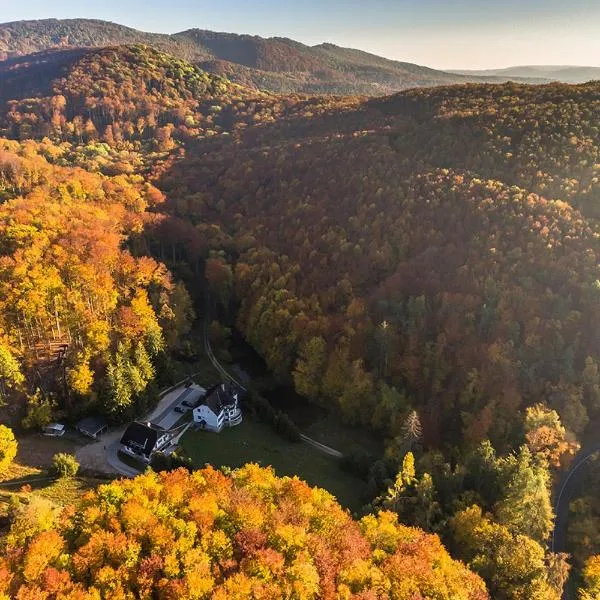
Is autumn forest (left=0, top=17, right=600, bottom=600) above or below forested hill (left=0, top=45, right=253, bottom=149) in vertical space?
below

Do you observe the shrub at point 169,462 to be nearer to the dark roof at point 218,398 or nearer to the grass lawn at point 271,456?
the grass lawn at point 271,456

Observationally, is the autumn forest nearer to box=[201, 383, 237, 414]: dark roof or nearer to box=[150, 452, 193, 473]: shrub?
box=[201, 383, 237, 414]: dark roof

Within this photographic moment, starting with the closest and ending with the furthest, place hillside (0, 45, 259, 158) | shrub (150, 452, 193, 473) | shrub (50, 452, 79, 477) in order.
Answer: shrub (50, 452, 79, 477), shrub (150, 452, 193, 473), hillside (0, 45, 259, 158)

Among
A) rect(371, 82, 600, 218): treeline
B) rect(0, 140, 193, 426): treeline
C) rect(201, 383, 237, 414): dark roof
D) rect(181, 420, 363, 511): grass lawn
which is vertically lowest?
rect(181, 420, 363, 511): grass lawn

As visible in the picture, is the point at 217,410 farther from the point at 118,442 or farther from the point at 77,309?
the point at 77,309

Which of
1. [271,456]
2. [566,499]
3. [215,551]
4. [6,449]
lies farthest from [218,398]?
[566,499]

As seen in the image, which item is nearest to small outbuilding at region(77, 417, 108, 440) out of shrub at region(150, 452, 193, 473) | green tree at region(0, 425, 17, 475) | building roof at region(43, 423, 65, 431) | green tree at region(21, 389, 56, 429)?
building roof at region(43, 423, 65, 431)

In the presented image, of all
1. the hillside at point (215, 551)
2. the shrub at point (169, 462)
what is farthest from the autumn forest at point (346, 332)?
the shrub at point (169, 462)
